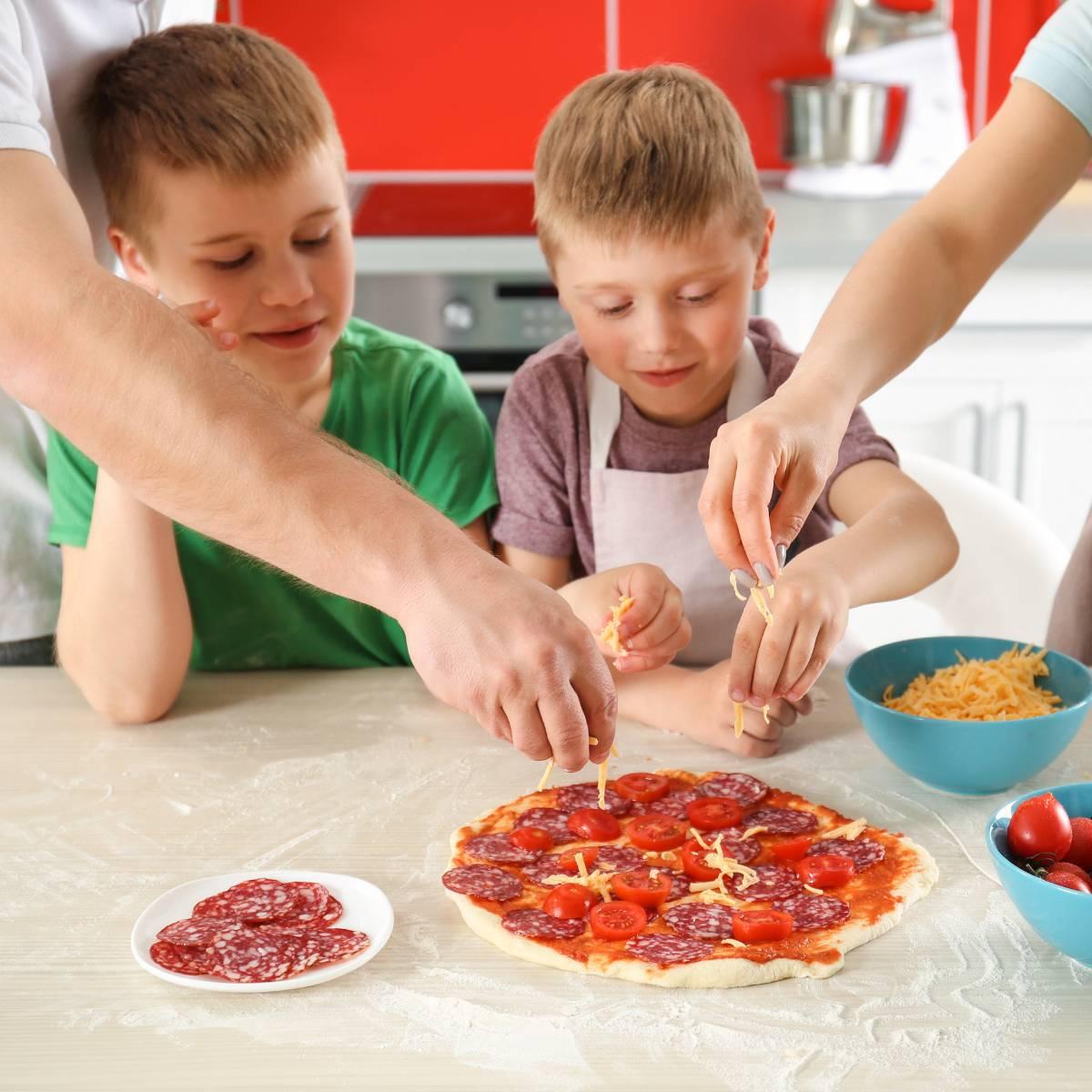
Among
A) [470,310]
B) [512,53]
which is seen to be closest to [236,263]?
[470,310]

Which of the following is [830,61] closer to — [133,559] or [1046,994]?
[133,559]

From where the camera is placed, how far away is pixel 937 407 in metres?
3.02

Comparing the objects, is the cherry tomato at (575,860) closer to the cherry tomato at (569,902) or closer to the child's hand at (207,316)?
the cherry tomato at (569,902)

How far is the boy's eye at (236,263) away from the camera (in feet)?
5.28

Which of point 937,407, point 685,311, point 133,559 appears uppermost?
point 685,311

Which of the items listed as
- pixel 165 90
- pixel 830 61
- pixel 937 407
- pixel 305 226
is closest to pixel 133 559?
pixel 305 226

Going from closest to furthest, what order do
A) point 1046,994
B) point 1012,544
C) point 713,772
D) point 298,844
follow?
point 1046,994 → point 298,844 → point 713,772 → point 1012,544

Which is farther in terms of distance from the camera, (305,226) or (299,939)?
(305,226)

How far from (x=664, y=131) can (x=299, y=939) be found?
0.98 metres

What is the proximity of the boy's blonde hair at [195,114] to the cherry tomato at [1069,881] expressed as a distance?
43.6 inches

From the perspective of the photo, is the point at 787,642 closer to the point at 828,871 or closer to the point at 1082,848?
the point at 828,871

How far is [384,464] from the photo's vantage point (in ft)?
5.82

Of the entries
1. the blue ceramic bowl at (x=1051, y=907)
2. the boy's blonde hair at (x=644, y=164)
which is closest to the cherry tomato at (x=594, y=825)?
the blue ceramic bowl at (x=1051, y=907)

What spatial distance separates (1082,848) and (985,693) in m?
0.29
